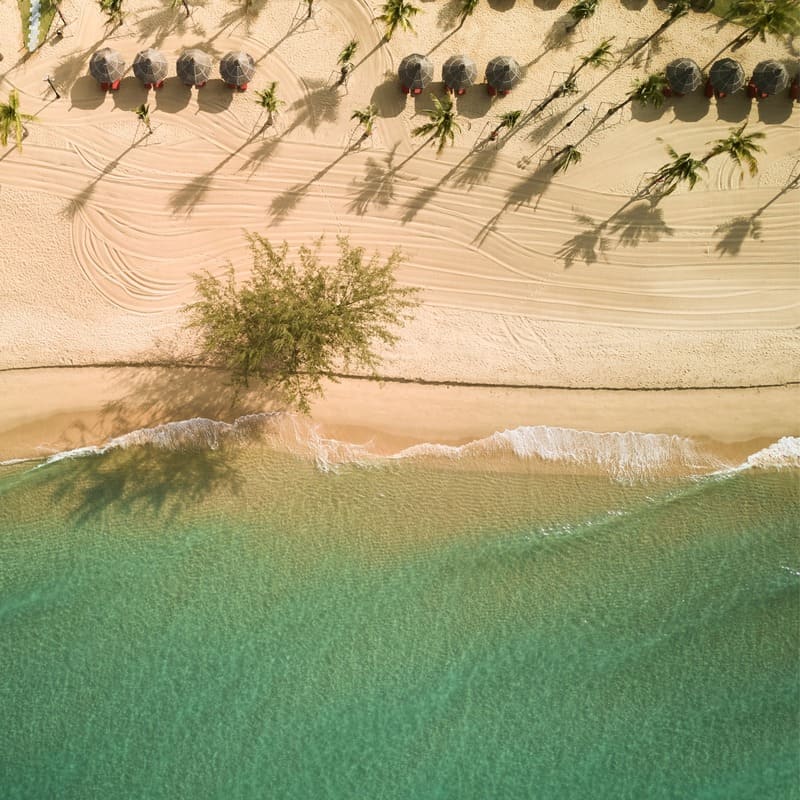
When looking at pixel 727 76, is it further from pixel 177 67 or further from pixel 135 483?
pixel 135 483

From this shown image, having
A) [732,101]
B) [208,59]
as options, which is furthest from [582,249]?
[208,59]

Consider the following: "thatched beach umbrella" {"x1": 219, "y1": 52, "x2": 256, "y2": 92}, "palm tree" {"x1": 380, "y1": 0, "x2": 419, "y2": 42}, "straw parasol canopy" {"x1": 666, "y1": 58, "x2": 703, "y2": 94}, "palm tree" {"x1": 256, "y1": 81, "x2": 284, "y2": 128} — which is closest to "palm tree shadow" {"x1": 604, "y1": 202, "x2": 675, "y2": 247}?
"straw parasol canopy" {"x1": 666, "y1": 58, "x2": 703, "y2": 94}

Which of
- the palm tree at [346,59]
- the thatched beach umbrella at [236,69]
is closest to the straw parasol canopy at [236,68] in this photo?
the thatched beach umbrella at [236,69]

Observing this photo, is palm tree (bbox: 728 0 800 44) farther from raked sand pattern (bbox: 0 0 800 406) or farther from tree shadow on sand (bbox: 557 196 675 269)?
tree shadow on sand (bbox: 557 196 675 269)

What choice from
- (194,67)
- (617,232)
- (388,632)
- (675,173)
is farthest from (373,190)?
(388,632)

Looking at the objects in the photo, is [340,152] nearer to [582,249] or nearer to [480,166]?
[480,166]

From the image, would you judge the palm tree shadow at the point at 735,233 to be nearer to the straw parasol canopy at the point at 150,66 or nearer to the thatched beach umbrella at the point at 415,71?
the thatched beach umbrella at the point at 415,71
